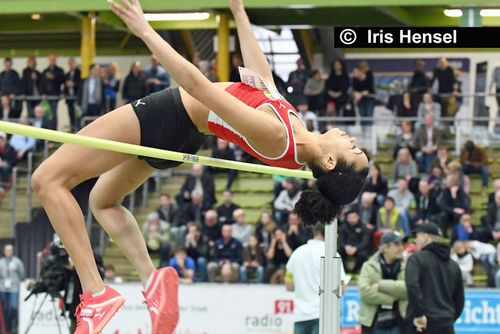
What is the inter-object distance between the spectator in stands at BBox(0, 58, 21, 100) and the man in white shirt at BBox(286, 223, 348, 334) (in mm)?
9116

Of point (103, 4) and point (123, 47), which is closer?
point (103, 4)

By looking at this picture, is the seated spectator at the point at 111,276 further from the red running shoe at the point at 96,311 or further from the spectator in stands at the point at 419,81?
the red running shoe at the point at 96,311

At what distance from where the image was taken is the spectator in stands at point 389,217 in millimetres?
13625

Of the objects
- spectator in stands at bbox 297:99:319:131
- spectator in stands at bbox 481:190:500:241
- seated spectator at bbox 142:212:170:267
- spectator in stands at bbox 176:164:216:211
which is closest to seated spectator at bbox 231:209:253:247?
spectator in stands at bbox 176:164:216:211

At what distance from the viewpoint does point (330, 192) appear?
5.40 m

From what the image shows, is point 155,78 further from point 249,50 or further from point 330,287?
point 249,50

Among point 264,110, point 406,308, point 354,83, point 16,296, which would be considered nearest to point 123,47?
point 354,83

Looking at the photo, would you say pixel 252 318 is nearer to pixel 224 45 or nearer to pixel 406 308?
pixel 406 308

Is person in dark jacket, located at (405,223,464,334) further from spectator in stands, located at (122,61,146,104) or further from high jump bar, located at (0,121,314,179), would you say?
spectator in stands, located at (122,61,146,104)

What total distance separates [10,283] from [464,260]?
5.33 meters

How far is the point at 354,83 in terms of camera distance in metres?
16.1

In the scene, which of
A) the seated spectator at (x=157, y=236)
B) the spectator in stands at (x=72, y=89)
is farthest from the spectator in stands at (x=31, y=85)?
the seated spectator at (x=157, y=236)

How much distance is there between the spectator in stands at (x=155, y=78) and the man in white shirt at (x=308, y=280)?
789 centimetres

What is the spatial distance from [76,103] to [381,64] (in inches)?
202
